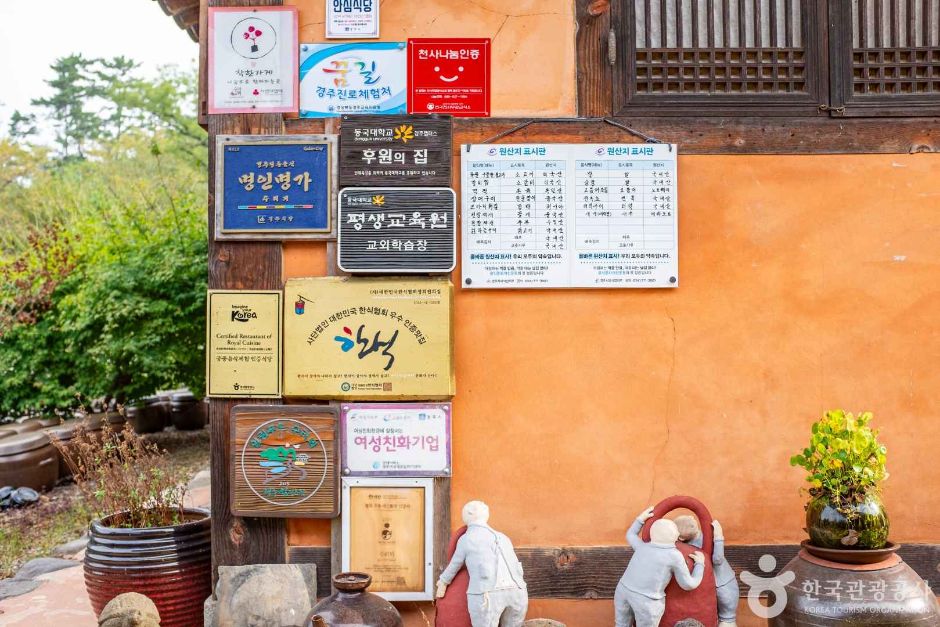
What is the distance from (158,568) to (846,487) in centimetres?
347

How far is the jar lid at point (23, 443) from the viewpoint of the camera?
9.44 meters

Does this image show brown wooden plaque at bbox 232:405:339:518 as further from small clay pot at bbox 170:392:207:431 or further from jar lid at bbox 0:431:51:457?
small clay pot at bbox 170:392:207:431

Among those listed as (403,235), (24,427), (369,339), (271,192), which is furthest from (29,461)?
(403,235)

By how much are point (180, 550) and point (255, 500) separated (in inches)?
25.3

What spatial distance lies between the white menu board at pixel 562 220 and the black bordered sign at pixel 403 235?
0.12 meters

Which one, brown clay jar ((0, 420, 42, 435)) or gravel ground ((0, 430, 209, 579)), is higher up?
brown clay jar ((0, 420, 42, 435))

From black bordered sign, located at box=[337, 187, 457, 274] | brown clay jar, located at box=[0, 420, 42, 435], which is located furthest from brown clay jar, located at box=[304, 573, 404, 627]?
brown clay jar, located at box=[0, 420, 42, 435]

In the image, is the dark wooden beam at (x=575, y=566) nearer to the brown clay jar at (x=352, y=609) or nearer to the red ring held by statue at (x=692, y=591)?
the red ring held by statue at (x=692, y=591)

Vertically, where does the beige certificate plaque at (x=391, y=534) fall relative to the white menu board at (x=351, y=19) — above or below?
below

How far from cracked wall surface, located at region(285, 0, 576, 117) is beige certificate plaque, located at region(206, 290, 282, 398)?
1.48 m

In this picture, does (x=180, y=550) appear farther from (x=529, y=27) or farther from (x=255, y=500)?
(x=529, y=27)

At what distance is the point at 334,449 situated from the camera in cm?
413

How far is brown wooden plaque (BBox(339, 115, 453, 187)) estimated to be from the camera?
13.8 feet

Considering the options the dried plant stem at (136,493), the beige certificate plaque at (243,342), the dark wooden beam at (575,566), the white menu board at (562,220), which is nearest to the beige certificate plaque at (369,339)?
the beige certificate plaque at (243,342)
